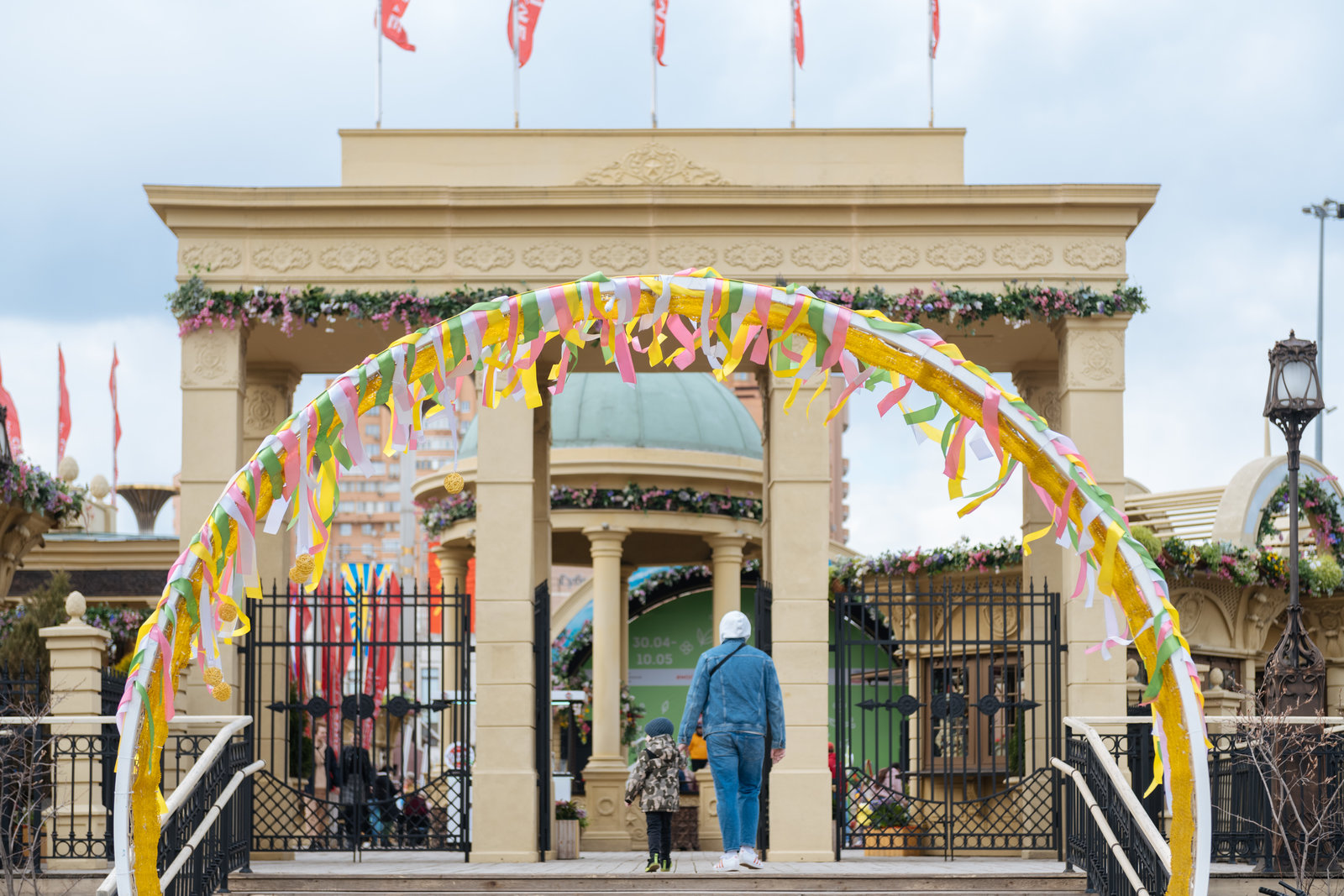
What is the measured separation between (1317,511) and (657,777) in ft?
50.1

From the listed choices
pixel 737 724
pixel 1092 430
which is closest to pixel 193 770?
pixel 737 724

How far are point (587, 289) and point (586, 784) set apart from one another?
583 inches

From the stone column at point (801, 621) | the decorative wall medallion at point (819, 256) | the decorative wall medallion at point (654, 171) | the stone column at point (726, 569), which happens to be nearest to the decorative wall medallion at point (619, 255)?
the decorative wall medallion at point (654, 171)

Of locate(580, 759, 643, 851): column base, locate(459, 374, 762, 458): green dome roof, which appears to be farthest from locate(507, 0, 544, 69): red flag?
locate(580, 759, 643, 851): column base

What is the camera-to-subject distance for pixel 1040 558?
1697 centimetres

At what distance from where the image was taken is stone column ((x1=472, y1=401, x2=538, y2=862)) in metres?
14.4

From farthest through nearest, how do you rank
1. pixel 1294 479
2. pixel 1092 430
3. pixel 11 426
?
pixel 11 426 < pixel 1092 430 < pixel 1294 479

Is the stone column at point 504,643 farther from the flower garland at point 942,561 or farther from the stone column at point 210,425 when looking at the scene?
the flower garland at point 942,561

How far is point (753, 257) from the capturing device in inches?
605

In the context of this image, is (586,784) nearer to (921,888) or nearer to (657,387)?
(657,387)

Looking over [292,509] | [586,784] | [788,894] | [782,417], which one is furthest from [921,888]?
[586,784]

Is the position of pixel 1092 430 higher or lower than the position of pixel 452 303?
lower

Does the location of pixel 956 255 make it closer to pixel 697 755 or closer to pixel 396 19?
pixel 396 19

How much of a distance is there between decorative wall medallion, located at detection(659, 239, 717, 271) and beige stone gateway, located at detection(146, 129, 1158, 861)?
0.7 inches
